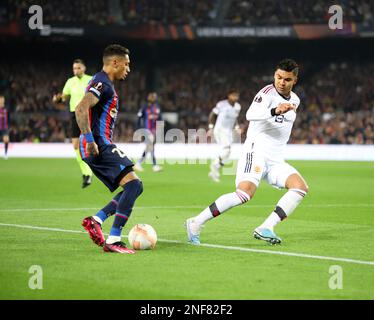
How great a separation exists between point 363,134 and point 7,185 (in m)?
21.7

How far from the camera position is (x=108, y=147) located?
9.48 metres

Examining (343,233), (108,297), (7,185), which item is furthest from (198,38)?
(108,297)

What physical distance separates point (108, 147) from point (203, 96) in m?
35.3

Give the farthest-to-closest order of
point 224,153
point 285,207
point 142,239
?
point 224,153, point 285,207, point 142,239

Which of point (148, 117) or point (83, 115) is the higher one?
point (148, 117)

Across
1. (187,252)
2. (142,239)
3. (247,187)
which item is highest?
(247,187)

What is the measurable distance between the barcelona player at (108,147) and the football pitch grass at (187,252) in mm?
311

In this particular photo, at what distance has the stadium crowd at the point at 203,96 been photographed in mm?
39906

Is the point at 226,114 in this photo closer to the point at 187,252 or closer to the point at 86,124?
the point at 187,252

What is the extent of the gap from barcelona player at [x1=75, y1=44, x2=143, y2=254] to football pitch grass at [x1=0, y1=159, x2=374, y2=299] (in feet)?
1.02

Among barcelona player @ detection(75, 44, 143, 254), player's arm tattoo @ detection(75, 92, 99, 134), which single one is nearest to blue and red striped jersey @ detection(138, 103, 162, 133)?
barcelona player @ detection(75, 44, 143, 254)

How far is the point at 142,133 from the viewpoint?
27.7 metres

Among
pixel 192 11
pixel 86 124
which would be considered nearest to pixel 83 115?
pixel 86 124

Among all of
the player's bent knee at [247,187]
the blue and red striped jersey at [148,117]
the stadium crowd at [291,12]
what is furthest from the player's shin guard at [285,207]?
the stadium crowd at [291,12]
